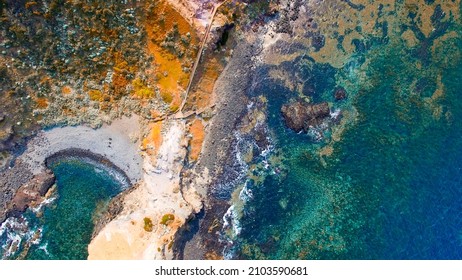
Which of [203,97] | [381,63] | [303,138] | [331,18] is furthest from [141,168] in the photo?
[381,63]

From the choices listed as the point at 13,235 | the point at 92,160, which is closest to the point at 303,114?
the point at 92,160

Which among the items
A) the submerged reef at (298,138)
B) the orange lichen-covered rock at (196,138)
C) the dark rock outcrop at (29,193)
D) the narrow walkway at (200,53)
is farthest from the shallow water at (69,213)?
the narrow walkway at (200,53)

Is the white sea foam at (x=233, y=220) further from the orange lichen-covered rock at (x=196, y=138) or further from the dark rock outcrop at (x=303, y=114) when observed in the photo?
the dark rock outcrop at (x=303, y=114)

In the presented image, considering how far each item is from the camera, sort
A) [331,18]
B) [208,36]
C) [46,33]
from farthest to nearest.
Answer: [331,18] < [208,36] < [46,33]

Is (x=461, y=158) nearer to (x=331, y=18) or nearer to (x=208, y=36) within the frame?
(x=331, y=18)

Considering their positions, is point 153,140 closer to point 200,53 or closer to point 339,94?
point 200,53

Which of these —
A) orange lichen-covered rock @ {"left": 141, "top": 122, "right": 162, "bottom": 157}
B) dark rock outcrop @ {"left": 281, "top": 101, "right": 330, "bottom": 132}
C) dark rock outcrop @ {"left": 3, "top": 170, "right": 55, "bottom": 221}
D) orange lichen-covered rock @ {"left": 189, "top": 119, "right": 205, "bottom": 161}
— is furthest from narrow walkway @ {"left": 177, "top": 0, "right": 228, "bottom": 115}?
dark rock outcrop @ {"left": 3, "top": 170, "right": 55, "bottom": 221}

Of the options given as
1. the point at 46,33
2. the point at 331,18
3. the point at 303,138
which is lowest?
the point at 303,138

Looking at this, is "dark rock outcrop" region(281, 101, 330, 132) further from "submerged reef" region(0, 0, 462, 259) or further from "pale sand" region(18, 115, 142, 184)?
"pale sand" region(18, 115, 142, 184)
